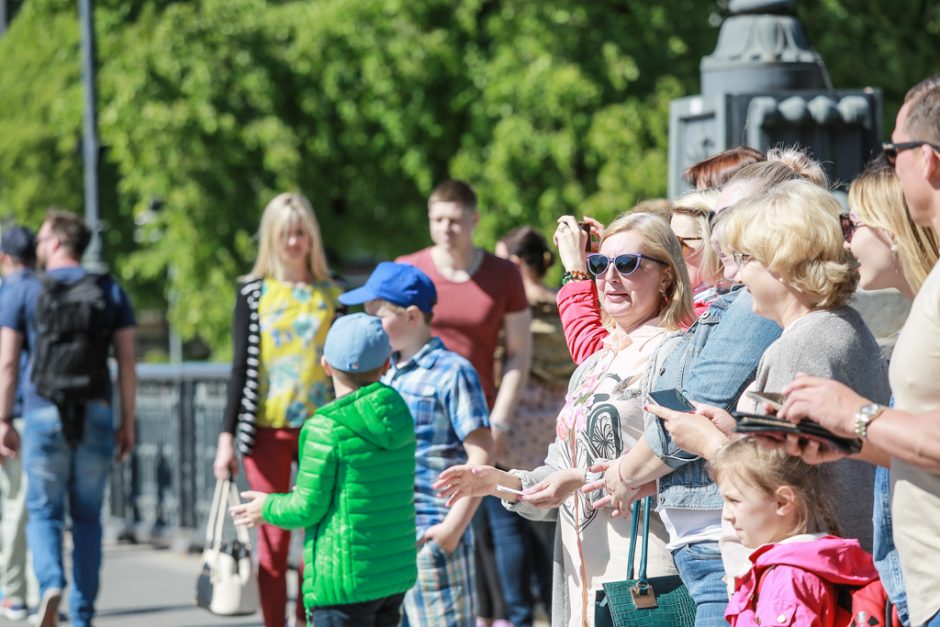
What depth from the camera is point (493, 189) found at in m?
19.4

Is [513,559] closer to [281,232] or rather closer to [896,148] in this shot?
[281,232]

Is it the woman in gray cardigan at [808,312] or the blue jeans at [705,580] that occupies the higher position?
the woman in gray cardigan at [808,312]

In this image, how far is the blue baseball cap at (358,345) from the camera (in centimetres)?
496

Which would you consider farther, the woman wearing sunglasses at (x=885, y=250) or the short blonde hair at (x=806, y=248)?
the short blonde hair at (x=806, y=248)

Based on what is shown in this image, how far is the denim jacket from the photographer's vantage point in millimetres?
3576

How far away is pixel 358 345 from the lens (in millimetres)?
4969

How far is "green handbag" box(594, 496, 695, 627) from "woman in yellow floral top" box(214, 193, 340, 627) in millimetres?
2988

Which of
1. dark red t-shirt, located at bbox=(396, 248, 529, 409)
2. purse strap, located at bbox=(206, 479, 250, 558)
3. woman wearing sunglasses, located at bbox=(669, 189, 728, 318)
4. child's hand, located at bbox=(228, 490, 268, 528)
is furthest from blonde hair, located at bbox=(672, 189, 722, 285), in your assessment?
purse strap, located at bbox=(206, 479, 250, 558)

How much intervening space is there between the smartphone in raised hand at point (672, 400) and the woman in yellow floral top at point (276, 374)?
10.6ft

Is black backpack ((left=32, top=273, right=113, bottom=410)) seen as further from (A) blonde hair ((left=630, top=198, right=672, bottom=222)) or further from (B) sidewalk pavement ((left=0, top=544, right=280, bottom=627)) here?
(A) blonde hair ((left=630, top=198, right=672, bottom=222))

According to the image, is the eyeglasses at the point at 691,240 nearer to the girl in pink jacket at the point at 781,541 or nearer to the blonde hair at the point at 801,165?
the blonde hair at the point at 801,165

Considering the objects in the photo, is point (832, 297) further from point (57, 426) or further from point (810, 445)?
point (57, 426)

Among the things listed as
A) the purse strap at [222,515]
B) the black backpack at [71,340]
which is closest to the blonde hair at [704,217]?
the purse strap at [222,515]

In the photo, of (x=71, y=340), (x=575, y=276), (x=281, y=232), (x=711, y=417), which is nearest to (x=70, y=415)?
(x=71, y=340)
